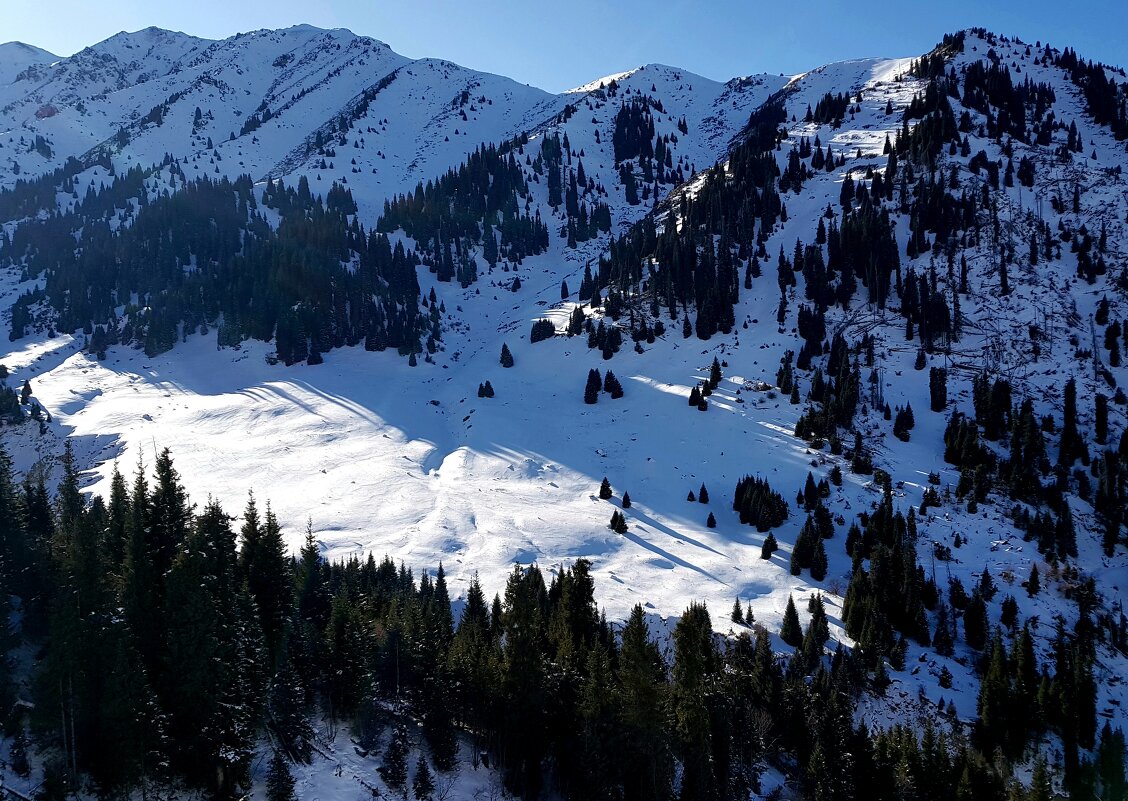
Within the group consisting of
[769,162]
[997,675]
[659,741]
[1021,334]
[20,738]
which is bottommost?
[997,675]

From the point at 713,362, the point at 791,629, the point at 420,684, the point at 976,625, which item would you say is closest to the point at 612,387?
the point at 713,362

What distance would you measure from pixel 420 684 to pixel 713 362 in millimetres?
68378

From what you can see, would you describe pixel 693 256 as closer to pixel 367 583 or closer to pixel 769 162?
pixel 769 162

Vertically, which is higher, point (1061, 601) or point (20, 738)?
point (20, 738)

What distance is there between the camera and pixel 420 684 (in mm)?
38812

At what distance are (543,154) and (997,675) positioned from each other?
172 metres

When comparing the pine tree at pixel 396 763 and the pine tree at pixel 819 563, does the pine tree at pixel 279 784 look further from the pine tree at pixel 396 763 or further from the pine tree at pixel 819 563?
the pine tree at pixel 819 563

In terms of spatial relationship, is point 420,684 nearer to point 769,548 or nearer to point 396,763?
point 396,763

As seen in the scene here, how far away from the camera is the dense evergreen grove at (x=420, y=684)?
27906mm

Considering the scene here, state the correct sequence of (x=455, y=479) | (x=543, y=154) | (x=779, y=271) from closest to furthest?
1. (x=455, y=479)
2. (x=779, y=271)
3. (x=543, y=154)

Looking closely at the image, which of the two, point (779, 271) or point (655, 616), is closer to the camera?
point (655, 616)

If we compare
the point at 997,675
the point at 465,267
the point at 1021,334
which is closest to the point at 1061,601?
the point at 997,675

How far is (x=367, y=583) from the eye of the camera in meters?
54.9

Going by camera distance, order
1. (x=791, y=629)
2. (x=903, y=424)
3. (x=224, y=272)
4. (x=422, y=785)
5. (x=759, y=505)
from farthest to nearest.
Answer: (x=224, y=272) < (x=903, y=424) < (x=759, y=505) < (x=791, y=629) < (x=422, y=785)
